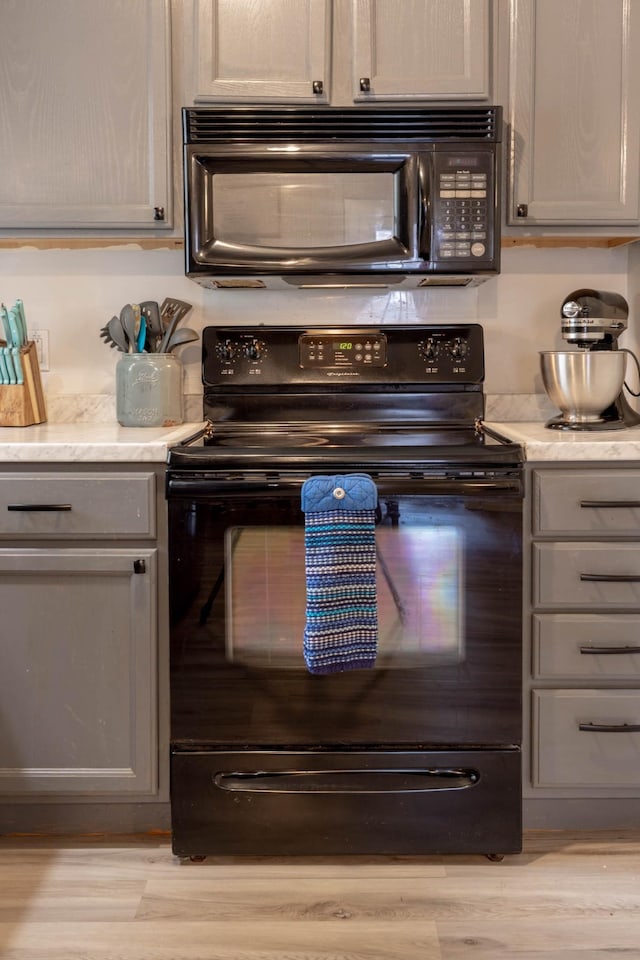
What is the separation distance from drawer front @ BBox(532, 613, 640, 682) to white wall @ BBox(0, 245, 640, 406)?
794 mm

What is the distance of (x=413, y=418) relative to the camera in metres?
2.36

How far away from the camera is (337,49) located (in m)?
2.13

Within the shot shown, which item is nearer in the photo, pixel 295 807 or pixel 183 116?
pixel 295 807

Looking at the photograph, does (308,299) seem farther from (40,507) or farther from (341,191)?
(40,507)

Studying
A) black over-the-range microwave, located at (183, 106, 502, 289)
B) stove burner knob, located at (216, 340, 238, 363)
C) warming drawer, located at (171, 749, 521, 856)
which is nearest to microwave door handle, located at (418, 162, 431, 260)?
black over-the-range microwave, located at (183, 106, 502, 289)

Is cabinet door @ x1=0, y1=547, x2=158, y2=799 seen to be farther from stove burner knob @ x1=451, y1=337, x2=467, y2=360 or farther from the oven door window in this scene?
stove burner knob @ x1=451, y1=337, x2=467, y2=360

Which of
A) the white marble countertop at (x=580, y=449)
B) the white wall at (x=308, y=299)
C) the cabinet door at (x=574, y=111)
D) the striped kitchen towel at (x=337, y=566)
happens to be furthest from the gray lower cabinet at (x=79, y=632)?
the cabinet door at (x=574, y=111)

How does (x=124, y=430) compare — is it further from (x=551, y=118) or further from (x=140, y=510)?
(x=551, y=118)

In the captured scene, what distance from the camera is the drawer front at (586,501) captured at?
1.93 meters

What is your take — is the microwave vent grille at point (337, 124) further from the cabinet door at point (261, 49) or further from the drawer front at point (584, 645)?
the drawer front at point (584, 645)

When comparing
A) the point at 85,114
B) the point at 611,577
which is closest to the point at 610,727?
the point at 611,577

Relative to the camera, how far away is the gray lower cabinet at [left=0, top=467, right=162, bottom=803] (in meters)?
1.92

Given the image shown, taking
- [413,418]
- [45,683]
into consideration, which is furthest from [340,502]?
[45,683]

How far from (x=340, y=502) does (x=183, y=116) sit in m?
1.01
